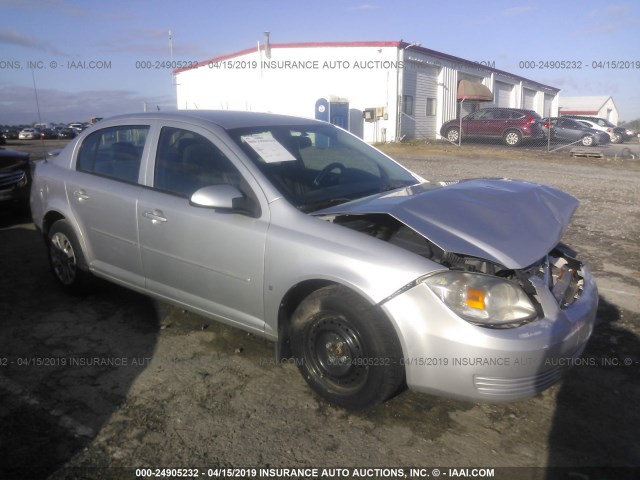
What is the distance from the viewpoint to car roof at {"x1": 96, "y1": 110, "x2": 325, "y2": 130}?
13.0 feet

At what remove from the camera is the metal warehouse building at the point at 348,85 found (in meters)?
27.0

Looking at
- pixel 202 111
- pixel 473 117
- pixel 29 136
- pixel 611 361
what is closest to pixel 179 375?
pixel 202 111

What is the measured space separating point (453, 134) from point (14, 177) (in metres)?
19.6

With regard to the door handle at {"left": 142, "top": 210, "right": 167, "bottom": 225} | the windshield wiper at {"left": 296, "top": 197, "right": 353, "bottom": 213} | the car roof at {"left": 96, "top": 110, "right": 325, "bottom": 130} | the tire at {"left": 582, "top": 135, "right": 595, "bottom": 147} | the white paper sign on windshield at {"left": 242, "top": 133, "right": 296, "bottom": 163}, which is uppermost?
the car roof at {"left": 96, "top": 110, "right": 325, "bottom": 130}

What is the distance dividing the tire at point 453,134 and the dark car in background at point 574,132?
418 cm

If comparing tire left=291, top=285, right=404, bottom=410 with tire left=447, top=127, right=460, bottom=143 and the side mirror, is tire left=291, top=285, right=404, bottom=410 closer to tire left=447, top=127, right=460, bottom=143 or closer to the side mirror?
the side mirror

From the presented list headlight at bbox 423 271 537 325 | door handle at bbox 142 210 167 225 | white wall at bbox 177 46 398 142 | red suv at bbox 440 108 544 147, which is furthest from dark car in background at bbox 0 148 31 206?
white wall at bbox 177 46 398 142

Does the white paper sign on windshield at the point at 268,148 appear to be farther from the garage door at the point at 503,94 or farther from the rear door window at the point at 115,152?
the garage door at the point at 503,94

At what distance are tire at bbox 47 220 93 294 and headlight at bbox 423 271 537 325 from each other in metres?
3.17

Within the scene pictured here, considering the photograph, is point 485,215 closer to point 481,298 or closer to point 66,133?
point 481,298

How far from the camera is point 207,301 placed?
3.77 m

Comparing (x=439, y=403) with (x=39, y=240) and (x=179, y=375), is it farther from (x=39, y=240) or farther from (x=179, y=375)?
(x=39, y=240)

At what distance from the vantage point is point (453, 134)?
24.7 m

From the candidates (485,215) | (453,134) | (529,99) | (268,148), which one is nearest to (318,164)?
(268,148)
